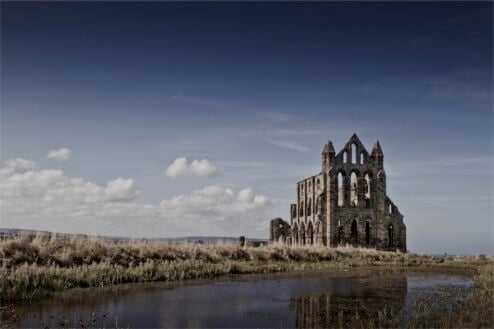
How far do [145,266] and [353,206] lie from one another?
37.5 meters

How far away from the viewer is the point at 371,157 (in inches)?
2168

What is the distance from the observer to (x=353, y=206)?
176ft

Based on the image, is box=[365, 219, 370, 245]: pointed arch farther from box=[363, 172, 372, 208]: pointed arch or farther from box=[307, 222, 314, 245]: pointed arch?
box=[307, 222, 314, 245]: pointed arch

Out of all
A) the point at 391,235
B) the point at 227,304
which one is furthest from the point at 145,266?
the point at 391,235

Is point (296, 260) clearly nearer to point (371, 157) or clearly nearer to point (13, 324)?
point (13, 324)

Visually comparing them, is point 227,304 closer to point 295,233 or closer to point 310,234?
point 310,234

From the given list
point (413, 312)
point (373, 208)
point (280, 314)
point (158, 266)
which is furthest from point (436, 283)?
point (373, 208)

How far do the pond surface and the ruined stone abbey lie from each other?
107ft

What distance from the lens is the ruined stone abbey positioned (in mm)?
51750

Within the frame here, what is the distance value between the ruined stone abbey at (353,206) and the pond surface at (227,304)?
32.7 meters

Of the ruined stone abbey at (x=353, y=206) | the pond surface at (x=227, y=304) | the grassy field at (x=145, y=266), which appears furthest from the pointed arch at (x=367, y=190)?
the pond surface at (x=227, y=304)

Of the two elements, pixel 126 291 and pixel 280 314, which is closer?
pixel 280 314

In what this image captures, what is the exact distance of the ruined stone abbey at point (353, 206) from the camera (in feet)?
170

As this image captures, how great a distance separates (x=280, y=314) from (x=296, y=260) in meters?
19.1
